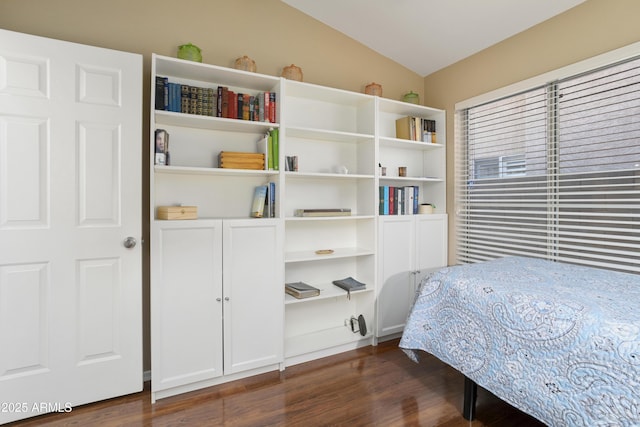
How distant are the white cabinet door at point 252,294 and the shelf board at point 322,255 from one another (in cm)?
18

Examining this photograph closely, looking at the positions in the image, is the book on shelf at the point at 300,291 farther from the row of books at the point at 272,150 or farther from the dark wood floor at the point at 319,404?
the row of books at the point at 272,150

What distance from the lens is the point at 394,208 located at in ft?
9.26

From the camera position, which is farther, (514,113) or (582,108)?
(514,113)

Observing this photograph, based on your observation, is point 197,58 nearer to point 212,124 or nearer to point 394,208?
point 212,124

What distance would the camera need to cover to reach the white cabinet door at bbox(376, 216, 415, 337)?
2688mm

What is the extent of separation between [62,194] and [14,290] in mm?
540

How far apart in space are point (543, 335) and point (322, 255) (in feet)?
4.81

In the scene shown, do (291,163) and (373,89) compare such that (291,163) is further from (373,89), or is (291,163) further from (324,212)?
(373,89)

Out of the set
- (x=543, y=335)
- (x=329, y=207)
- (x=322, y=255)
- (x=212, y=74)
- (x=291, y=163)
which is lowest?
(x=543, y=335)

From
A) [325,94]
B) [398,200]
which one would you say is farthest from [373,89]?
[398,200]

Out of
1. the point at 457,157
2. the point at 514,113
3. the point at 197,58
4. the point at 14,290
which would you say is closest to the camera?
the point at 14,290

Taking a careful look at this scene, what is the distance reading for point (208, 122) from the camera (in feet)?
7.07

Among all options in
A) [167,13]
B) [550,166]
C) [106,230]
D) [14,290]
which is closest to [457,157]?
[550,166]

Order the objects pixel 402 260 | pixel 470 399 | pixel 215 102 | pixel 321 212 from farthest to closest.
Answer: pixel 402 260, pixel 321 212, pixel 215 102, pixel 470 399
